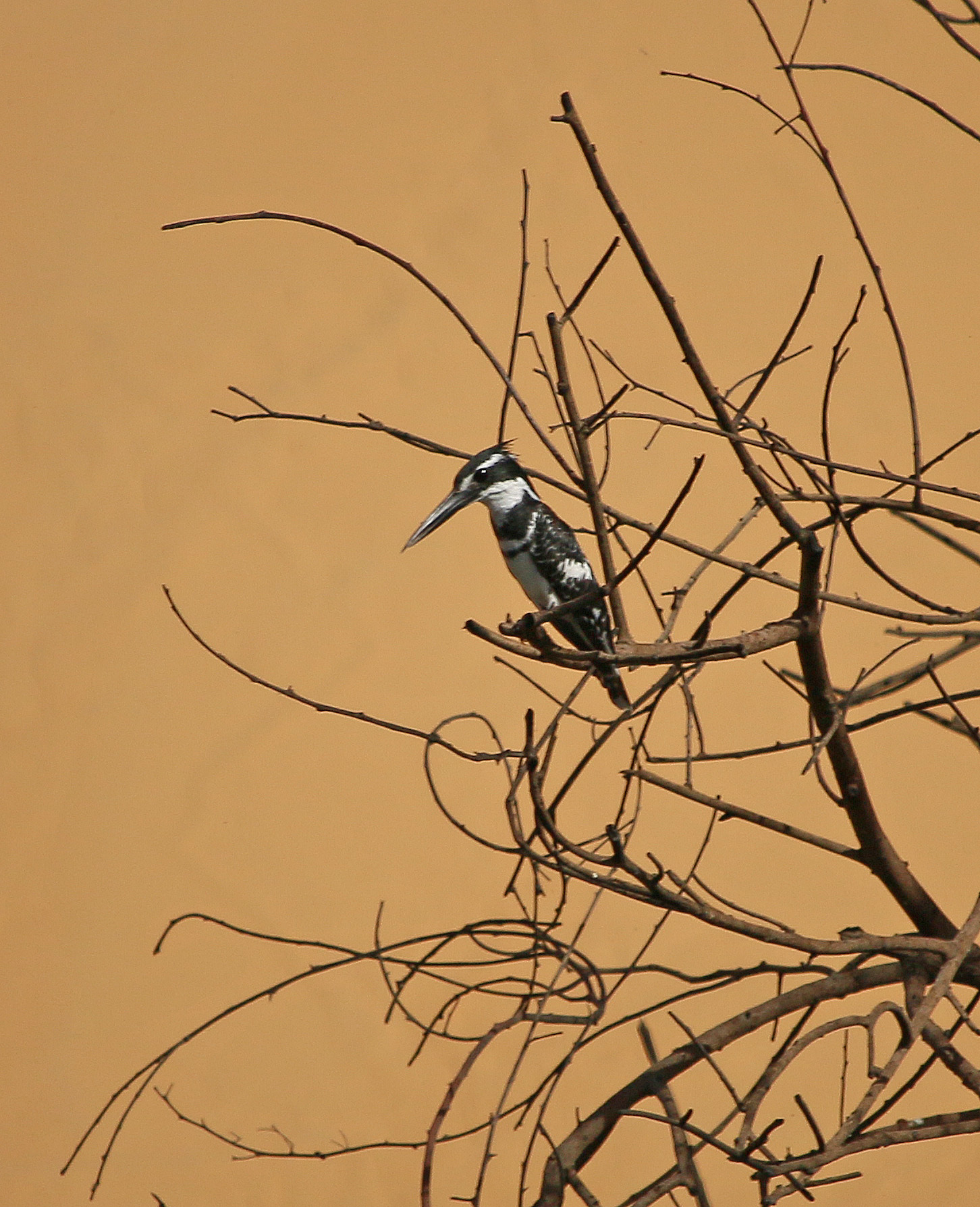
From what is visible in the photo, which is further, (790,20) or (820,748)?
(790,20)

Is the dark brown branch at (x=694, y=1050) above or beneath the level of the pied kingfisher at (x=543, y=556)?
beneath

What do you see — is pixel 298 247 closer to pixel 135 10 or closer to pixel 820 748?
pixel 135 10

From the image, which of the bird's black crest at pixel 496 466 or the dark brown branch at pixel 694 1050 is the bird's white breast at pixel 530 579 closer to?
the bird's black crest at pixel 496 466

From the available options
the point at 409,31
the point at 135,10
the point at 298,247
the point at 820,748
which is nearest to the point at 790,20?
the point at 409,31

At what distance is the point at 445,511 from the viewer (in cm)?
170

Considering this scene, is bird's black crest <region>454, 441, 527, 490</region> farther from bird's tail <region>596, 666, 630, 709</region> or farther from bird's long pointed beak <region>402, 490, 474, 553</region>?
bird's tail <region>596, 666, 630, 709</region>

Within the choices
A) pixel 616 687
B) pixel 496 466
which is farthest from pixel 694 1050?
pixel 496 466

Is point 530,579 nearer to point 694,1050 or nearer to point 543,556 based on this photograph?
point 543,556

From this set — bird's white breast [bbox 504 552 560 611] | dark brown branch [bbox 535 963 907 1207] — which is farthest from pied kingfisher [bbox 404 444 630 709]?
dark brown branch [bbox 535 963 907 1207]

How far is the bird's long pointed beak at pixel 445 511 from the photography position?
167 centimetres

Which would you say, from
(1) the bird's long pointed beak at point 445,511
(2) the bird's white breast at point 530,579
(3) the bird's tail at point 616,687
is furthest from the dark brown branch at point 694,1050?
(2) the bird's white breast at point 530,579

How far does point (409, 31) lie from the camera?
1998 mm

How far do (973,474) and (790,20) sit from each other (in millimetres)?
853

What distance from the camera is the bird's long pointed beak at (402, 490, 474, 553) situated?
5.49ft
